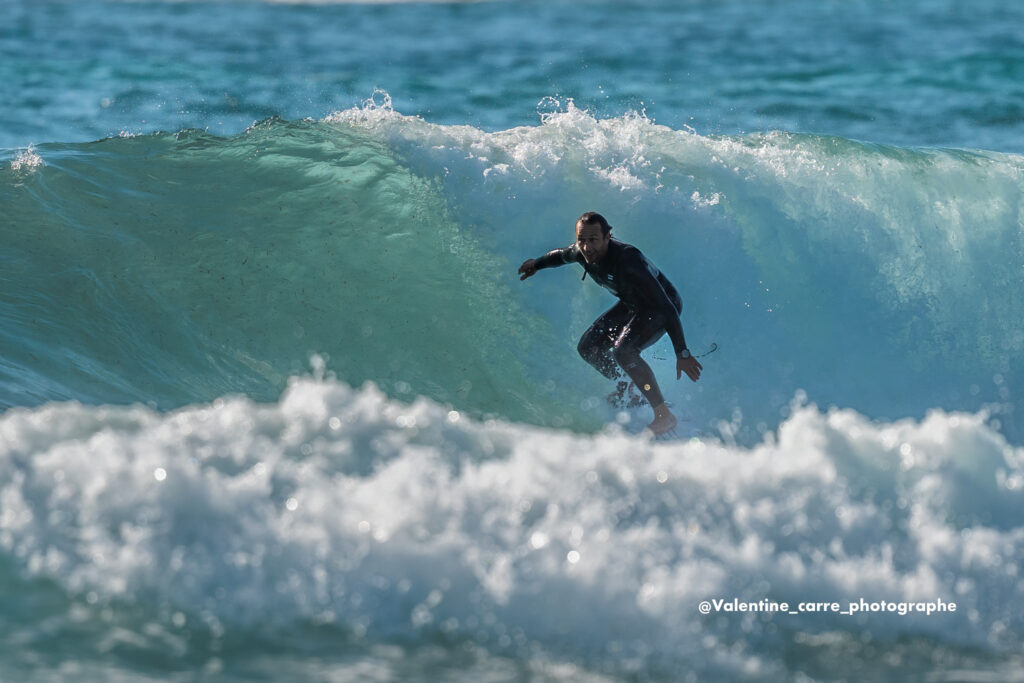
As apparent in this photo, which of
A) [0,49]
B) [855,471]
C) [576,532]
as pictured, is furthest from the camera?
[0,49]

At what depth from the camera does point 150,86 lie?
688 inches

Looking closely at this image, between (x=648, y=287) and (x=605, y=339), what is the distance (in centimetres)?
60

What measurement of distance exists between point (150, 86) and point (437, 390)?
12.2 meters

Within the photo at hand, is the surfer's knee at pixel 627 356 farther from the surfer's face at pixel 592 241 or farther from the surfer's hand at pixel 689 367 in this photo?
the surfer's face at pixel 592 241

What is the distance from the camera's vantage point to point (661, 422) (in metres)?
6.54

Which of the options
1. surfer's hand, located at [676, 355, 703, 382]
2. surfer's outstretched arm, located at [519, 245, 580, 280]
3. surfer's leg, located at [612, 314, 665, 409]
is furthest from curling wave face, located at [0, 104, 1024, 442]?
surfer's hand, located at [676, 355, 703, 382]

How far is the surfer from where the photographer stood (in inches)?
244

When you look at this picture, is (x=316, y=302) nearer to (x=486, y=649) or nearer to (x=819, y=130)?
(x=486, y=649)

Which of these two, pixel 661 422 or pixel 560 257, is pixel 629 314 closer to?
pixel 560 257

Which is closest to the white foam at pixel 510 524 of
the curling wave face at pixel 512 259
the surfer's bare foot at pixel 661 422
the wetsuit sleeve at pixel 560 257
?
the surfer's bare foot at pixel 661 422

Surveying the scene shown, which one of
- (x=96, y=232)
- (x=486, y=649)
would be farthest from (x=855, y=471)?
(x=96, y=232)

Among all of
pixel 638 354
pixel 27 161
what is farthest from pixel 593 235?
pixel 27 161

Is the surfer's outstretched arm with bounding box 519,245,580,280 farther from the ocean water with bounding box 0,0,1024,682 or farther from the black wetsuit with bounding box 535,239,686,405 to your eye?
the ocean water with bounding box 0,0,1024,682

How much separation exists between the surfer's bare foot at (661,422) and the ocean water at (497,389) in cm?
60
